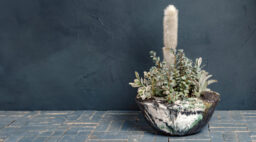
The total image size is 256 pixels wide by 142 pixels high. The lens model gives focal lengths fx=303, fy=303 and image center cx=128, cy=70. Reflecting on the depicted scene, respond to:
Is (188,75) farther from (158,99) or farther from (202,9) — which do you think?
(202,9)

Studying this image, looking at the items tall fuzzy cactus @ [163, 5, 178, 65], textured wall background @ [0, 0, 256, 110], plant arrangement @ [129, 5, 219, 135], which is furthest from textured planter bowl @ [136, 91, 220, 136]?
textured wall background @ [0, 0, 256, 110]

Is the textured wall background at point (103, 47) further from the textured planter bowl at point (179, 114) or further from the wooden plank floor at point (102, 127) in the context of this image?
the textured planter bowl at point (179, 114)

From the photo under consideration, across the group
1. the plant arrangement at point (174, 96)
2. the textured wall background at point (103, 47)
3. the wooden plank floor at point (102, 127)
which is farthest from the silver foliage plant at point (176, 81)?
the textured wall background at point (103, 47)

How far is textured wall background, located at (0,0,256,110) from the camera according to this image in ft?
11.3

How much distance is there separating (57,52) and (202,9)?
5.87 ft

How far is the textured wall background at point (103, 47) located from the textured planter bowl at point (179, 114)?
0.82 m

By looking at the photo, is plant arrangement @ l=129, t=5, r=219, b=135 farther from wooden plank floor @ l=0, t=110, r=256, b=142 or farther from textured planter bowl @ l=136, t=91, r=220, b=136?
wooden plank floor @ l=0, t=110, r=256, b=142

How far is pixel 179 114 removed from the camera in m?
2.73

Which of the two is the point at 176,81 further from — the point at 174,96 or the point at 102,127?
the point at 102,127

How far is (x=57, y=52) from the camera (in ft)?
12.1

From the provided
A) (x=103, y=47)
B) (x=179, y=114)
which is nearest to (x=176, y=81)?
(x=179, y=114)

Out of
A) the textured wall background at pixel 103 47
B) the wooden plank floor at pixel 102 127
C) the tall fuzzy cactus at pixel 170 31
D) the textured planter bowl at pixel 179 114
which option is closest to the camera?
the textured planter bowl at pixel 179 114

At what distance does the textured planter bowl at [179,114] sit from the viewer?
2.73 metres

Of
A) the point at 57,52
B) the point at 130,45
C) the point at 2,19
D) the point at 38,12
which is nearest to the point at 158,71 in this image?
the point at 130,45
